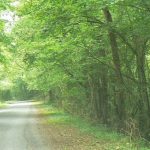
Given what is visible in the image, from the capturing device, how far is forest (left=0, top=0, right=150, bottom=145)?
16297mm

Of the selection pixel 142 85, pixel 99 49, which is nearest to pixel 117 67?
pixel 142 85

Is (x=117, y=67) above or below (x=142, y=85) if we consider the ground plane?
above

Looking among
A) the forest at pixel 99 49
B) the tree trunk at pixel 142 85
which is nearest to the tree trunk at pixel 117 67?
the forest at pixel 99 49

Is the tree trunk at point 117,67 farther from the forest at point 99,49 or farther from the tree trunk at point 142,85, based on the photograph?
the tree trunk at point 142,85

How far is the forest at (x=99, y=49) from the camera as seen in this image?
16.3m

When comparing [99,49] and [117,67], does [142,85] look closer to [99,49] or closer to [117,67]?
[117,67]

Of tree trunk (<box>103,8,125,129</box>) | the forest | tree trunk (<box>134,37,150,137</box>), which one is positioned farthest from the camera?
tree trunk (<box>134,37,150,137</box>)

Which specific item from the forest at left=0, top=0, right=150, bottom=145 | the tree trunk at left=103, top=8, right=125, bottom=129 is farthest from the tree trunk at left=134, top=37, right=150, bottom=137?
the tree trunk at left=103, top=8, right=125, bottom=129

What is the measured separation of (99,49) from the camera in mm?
21438

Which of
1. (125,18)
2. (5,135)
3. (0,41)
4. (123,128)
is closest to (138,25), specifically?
(125,18)

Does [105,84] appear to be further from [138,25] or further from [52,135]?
[138,25]

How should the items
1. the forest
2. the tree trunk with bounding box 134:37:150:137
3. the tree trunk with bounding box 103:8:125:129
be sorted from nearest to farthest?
the forest → the tree trunk with bounding box 103:8:125:129 → the tree trunk with bounding box 134:37:150:137

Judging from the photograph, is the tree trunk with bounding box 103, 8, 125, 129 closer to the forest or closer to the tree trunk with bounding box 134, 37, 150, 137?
the forest

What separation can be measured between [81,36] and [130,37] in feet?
6.82
